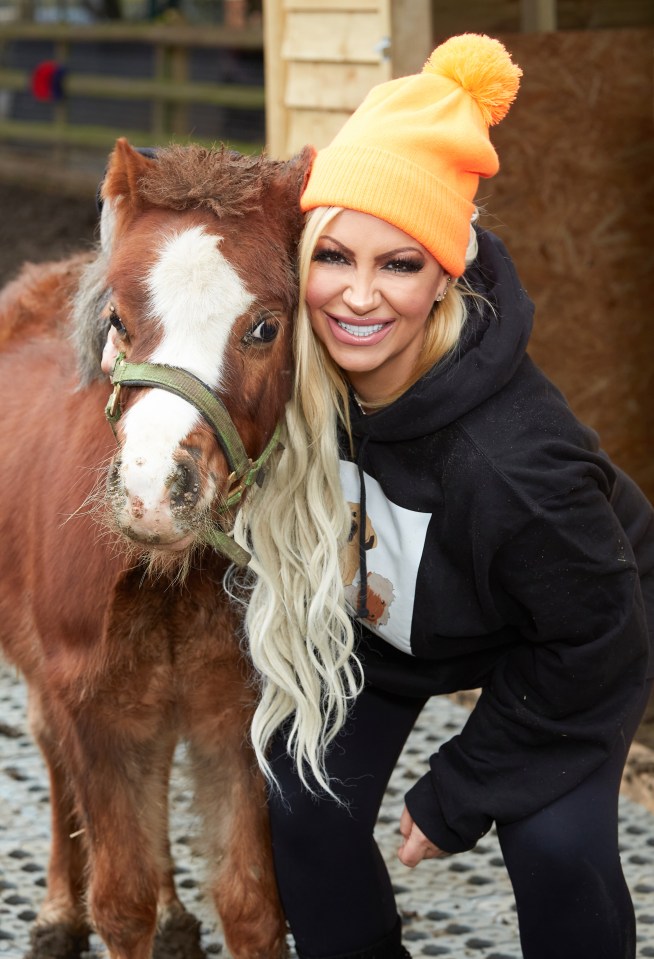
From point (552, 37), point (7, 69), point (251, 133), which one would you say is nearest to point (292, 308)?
point (552, 37)

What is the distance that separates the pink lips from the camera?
6.38ft

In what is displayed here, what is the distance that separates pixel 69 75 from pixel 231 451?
441 inches

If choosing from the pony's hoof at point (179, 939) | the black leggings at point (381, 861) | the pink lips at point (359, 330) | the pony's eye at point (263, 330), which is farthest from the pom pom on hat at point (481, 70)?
the pony's hoof at point (179, 939)

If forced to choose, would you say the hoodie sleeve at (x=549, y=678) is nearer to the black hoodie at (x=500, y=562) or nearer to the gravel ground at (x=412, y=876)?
the black hoodie at (x=500, y=562)

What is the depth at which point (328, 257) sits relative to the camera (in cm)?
194

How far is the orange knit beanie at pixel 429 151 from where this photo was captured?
1.89 meters

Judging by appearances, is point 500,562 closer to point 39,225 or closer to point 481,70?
point 481,70

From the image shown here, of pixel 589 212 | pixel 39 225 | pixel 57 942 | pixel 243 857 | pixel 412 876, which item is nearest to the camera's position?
pixel 243 857

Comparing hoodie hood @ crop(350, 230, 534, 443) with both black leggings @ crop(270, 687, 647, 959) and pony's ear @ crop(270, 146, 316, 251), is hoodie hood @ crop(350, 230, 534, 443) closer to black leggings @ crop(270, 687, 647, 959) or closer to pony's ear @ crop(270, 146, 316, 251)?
pony's ear @ crop(270, 146, 316, 251)

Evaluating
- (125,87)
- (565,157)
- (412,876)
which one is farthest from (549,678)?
(125,87)

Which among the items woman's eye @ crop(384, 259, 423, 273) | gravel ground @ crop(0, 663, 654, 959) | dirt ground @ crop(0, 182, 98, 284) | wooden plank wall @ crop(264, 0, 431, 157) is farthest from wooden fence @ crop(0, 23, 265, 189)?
woman's eye @ crop(384, 259, 423, 273)

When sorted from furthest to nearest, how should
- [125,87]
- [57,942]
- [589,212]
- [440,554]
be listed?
[125,87], [589,212], [57,942], [440,554]

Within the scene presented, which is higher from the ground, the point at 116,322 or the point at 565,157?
the point at 565,157

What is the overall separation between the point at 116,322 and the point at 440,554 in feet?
2.17
